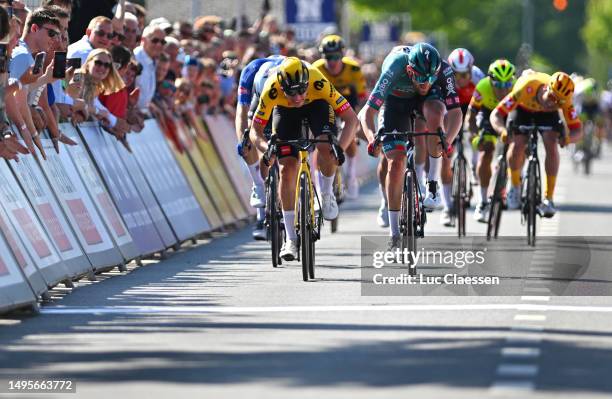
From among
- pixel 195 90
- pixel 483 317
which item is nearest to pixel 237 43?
pixel 195 90

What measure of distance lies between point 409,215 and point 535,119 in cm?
412

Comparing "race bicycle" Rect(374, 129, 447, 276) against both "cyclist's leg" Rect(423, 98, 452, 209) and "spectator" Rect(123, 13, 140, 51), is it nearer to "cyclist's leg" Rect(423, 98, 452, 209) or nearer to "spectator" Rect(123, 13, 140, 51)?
"cyclist's leg" Rect(423, 98, 452, 209)

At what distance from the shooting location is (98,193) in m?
16.8

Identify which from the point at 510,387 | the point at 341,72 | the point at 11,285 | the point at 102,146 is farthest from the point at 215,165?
the point at 510,387

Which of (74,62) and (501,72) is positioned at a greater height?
(74,62)

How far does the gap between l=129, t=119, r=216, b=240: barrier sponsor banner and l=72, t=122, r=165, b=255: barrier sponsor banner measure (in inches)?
29.8

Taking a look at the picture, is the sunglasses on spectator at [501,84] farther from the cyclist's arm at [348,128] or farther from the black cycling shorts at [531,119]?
the cyclist's arm at [348,128]

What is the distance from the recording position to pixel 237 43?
2736 centimetres

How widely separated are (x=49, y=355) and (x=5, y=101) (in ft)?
12.7

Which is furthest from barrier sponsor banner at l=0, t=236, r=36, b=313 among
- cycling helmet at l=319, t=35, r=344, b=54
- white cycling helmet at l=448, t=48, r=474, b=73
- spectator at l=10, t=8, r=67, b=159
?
white cycling helmet at l=448, t=48, r=474, b=73

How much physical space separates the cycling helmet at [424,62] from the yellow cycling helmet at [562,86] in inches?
106

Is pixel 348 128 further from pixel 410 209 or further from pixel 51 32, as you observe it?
pixel 51 32

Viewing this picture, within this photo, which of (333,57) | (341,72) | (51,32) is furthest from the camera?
(341,72)

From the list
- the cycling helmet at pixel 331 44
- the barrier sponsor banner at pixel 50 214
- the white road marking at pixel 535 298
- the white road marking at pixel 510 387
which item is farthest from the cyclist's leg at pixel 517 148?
the white road marking at pixel 510 387
